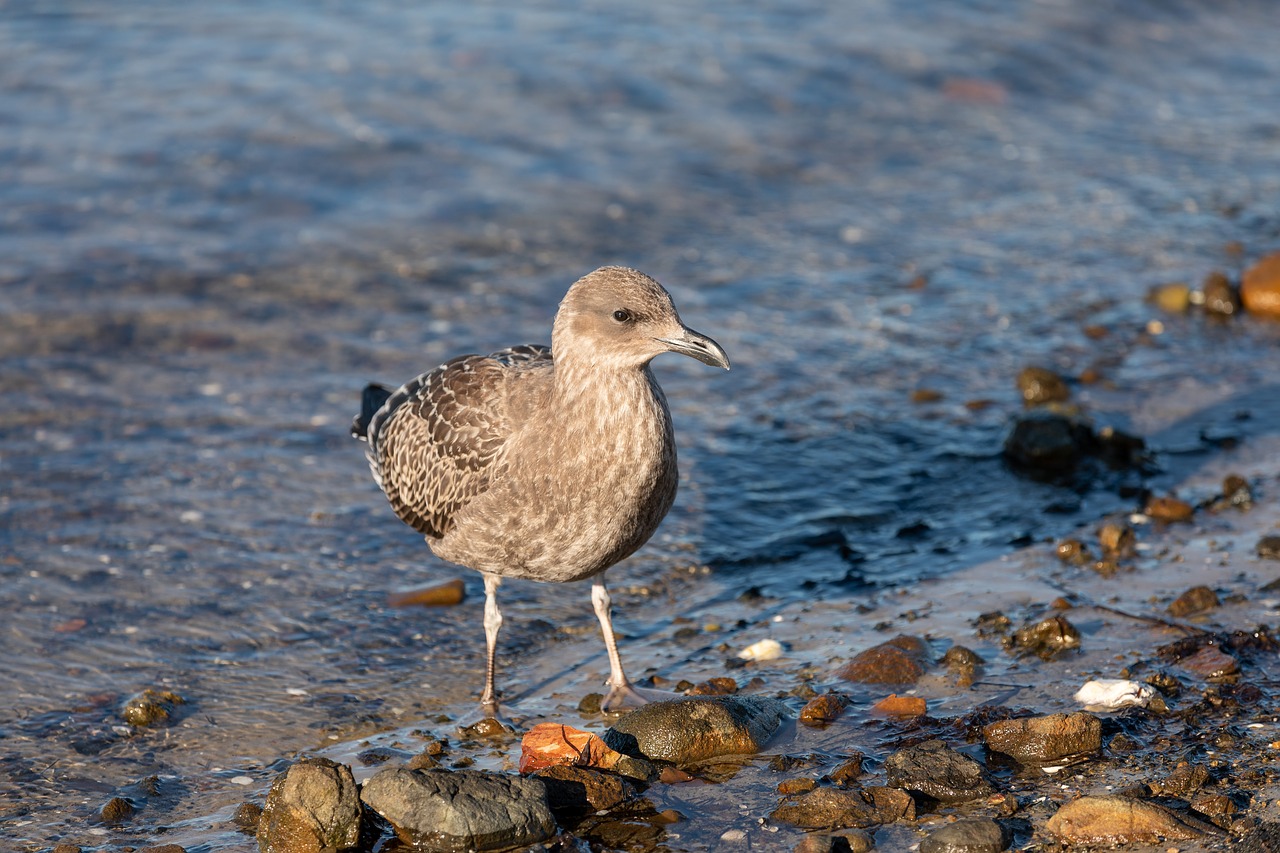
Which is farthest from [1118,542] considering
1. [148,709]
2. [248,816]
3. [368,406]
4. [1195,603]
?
[148,709]

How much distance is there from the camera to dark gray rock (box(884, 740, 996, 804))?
16.7 ft

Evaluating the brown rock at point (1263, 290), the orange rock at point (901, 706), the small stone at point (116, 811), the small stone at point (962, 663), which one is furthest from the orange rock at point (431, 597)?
the brown rock at point (1263, 290)

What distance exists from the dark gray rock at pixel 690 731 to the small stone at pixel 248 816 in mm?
1380

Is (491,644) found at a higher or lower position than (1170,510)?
lower

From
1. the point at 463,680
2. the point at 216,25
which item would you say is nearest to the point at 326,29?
the point at 216,25

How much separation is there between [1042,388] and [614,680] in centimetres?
437

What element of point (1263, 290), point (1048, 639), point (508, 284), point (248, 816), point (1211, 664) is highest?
point (1263, 290)

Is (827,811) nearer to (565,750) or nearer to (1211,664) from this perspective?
(565,750)

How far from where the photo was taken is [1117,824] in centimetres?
474

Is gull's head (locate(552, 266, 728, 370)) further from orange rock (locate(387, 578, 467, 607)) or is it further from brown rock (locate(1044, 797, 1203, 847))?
brown rock (locate(1044, 797, 1203, 847))

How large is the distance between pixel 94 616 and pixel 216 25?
418 inches

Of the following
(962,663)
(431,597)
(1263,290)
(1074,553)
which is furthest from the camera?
(1263,290)

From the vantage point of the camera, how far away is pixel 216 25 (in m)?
16.0

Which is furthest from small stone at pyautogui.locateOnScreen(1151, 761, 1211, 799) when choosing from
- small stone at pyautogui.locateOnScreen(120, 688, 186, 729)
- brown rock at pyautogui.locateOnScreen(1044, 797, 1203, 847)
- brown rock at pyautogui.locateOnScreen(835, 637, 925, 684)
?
small stone at pyautogui.locateOnScreen(120, 688, 186, 729)
